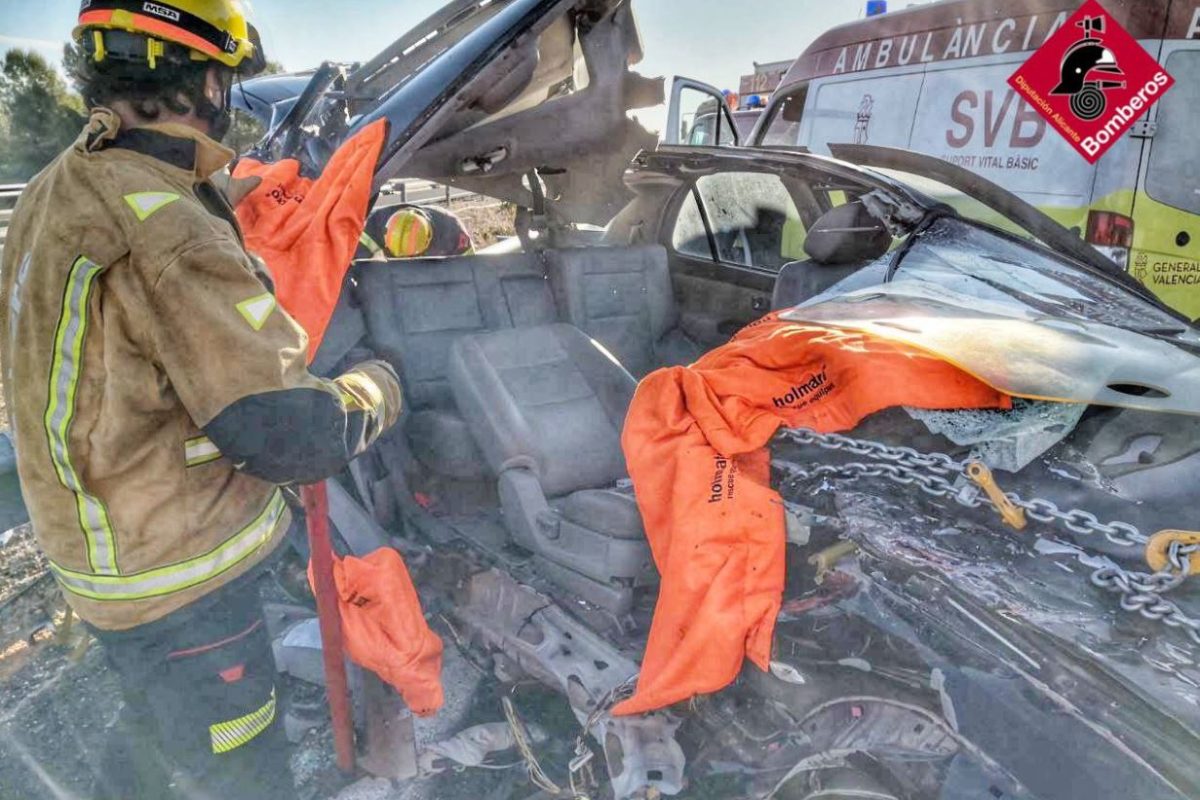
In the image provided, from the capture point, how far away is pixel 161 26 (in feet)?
4.45

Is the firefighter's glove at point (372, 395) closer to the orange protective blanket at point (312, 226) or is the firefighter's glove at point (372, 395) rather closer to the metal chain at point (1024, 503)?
the orange protective blanket at point (312, 226)

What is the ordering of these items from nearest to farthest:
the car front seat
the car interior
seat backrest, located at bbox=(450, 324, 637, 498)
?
the car front seat → the car interior → seat backrest, located at bbox=(450, 324, 637, 498)

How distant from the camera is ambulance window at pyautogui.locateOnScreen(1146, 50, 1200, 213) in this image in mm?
4039

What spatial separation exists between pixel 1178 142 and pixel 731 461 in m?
3.93

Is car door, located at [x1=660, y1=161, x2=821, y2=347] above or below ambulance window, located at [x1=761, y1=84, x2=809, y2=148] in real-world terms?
below

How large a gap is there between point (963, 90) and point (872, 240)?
10.4ft

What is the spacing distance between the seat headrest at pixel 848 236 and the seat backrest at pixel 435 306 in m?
1.42

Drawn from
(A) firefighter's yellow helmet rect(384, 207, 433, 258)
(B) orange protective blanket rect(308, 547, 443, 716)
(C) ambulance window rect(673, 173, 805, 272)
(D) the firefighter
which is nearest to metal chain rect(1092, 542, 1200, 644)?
(D) the firefighter

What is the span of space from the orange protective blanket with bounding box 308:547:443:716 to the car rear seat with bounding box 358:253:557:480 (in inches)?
31.6

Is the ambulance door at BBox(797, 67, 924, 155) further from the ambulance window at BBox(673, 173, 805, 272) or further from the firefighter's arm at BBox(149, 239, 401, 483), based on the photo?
the firefighter's arm at BBox(149, 239, 401, 483)

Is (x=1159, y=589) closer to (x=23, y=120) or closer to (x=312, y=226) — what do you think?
(x=312, y=226)

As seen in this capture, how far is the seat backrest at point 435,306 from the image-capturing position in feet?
10.6

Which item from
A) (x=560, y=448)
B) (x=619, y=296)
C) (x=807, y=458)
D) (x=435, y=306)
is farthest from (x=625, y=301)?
(x=807, y=458)

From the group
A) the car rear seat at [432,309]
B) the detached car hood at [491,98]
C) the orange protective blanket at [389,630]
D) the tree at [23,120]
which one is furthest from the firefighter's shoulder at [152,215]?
the tree at [23,120]
